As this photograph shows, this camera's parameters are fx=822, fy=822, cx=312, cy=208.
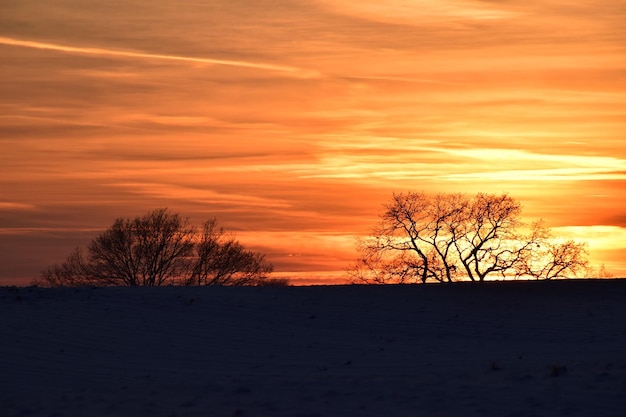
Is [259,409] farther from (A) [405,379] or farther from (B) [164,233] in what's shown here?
(B) [164,233]

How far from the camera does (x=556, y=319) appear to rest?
23141 millimetres

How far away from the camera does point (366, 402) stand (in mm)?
13562

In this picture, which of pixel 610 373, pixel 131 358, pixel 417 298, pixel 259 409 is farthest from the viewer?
pixel 417 298

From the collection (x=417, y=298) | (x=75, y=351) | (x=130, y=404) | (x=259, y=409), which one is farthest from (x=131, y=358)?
(x=417, y=298)

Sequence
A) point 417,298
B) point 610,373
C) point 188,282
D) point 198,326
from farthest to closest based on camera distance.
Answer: point 188,282 < point 417,298 < point 198,326 < point 610,373

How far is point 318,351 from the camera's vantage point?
19.5 metres

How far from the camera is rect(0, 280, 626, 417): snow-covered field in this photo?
13.6 m

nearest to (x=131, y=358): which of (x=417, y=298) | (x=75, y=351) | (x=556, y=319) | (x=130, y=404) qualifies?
(x=75, y=351)

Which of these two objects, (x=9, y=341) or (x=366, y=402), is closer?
(x=366, y=402)

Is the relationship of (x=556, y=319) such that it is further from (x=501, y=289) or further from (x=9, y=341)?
(x=9, y=341)

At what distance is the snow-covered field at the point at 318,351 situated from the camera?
1358 cm

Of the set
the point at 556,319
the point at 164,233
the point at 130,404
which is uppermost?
the point at 164,233

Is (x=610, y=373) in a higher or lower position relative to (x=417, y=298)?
lower

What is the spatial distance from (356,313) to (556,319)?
563 cm
